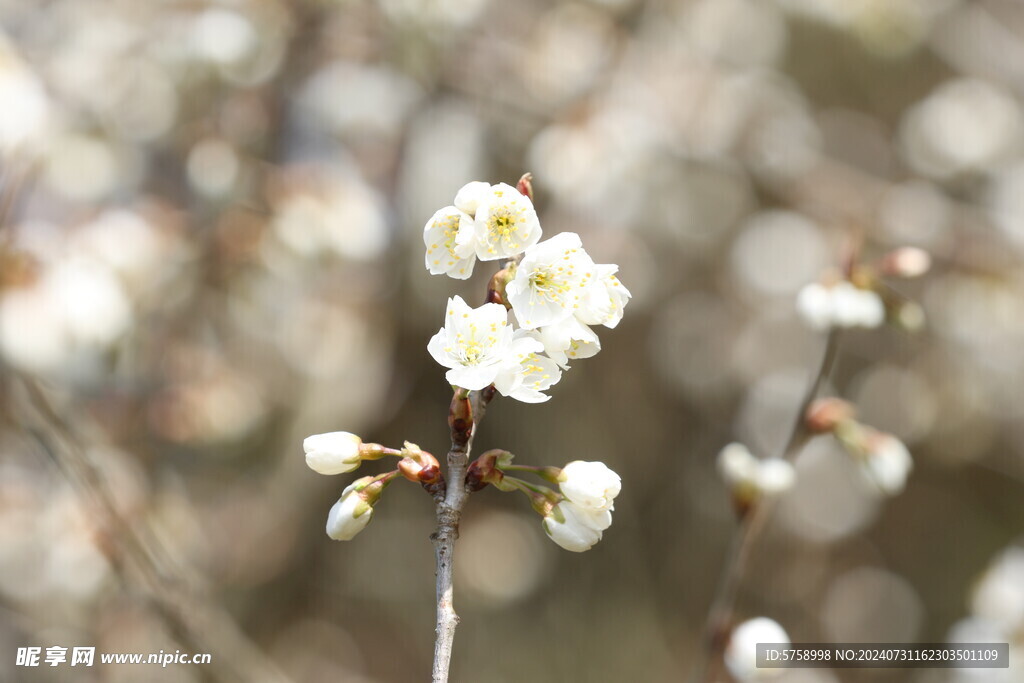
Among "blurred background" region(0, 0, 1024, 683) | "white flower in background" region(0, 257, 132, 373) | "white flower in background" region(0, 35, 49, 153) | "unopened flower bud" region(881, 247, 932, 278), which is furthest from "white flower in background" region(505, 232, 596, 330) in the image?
"white flower in background" region(0, 35, 49, 153)

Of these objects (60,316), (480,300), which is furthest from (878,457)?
(60,316)

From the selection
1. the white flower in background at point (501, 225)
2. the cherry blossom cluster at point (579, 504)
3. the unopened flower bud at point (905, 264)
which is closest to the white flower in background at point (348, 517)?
the cherry blossom cluster at point (579, 504)

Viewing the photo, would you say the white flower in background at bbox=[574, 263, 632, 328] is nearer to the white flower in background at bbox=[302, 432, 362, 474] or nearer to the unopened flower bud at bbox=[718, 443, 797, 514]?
the white flower in background at bbox=[302, 432, 362, 474]

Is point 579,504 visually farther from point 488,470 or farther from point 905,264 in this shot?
point 905,264

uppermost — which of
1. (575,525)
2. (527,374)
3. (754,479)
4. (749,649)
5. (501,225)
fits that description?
(501,225)

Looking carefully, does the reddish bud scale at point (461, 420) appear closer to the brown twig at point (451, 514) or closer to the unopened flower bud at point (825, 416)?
the brown twig at point (451, 514)

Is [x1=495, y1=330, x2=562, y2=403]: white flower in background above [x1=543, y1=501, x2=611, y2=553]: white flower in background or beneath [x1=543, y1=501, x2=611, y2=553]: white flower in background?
above
